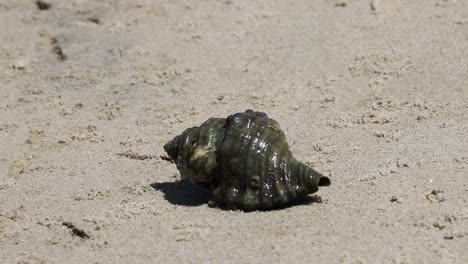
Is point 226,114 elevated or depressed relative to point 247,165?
depressed

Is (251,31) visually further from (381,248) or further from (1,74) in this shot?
(381,248)

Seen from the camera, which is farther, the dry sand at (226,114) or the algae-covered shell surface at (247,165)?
the algae-covered shell surface at (247,165)

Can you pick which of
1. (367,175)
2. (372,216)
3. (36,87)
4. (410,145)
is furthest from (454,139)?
(36,87)

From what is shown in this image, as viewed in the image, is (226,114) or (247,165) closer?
(247,165)

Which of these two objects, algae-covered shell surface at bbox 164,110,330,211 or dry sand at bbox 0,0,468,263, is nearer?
dry sand at bbox 0,0,468,263
